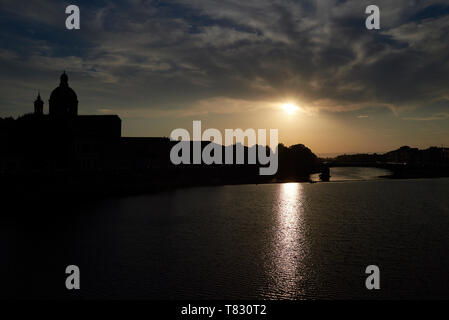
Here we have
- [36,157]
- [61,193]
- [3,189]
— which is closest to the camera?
[3,189]

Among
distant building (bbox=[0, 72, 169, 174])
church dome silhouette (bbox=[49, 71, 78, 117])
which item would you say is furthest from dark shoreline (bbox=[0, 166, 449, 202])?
church dome silhouette (bbox=[49, 71, 78, 117])

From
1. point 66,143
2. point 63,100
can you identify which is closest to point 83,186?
point 66,143

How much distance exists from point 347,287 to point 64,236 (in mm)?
25288

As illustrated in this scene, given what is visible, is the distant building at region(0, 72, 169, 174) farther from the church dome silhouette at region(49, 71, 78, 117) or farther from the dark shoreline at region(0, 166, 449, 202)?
the dark shoreline at region(0, 166, 449, 202)

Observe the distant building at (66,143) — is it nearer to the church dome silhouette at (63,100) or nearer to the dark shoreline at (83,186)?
the church dome silhouette at (63,100)

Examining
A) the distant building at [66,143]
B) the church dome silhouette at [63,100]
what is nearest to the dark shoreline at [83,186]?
the distant building at [66,143]

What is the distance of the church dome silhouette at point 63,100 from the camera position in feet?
343

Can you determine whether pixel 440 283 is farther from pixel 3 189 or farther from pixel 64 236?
pixel 3 189

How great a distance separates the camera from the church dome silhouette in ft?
343

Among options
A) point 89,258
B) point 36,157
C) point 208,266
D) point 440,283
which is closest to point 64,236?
point 89,258

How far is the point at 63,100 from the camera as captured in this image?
343 ft
